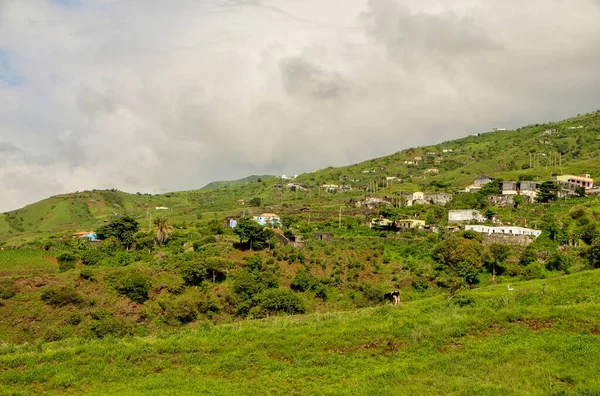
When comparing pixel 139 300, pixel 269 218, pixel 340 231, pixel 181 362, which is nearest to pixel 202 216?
pixel 269 218

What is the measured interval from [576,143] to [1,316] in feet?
547

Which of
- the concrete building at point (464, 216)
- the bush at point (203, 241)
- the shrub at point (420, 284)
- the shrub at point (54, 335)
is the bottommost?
the shrub at point (54, 335)

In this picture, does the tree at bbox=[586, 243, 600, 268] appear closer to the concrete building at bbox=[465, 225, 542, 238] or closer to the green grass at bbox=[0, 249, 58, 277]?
the concrete building at bbox=[465, 225, 542, 238]

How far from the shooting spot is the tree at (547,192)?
271ft

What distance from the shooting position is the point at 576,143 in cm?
16025

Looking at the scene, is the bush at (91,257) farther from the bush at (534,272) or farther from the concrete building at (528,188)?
the concrete building at (528,188)

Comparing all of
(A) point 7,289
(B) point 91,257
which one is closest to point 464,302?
(A) point 7,289

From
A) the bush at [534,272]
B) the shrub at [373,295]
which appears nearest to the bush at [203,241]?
the shrub at [373,295]

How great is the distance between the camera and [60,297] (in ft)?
149

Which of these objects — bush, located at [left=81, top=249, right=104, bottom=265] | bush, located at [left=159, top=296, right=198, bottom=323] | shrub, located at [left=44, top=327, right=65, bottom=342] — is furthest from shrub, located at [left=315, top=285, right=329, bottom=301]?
bush, located at [left=81, top=249, right=104, bottom=265]

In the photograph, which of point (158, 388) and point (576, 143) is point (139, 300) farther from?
point (576, 143)

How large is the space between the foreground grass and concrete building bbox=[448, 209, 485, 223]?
5314cm

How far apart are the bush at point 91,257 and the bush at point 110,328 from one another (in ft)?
78.8

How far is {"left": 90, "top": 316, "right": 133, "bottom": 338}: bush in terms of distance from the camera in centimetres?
4027
